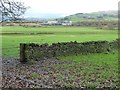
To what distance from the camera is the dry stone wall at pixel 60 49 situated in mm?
27234

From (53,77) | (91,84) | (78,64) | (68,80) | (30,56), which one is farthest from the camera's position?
(30,56)

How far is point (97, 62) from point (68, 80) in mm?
9176

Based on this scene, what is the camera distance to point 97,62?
87.8 feet

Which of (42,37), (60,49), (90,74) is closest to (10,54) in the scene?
(60,49)

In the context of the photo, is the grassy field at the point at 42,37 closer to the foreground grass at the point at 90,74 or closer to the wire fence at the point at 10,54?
the wire fence at the point at 10,54

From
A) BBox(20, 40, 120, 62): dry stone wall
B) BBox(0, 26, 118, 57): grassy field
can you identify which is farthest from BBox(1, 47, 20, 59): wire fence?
BBox(0, 26, 118, 57): grassy field

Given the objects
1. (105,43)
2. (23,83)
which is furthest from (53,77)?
(105,43)

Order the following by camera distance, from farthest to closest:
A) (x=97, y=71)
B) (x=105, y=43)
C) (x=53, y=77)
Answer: (x=105, y=43) < (x=97, y=71) < (x=53, y=77)

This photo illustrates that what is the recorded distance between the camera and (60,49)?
3116 cm

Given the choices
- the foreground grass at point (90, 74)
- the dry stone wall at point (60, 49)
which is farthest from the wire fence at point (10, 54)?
the foreground grass at point (90, 74)

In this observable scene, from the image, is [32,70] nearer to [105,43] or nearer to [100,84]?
[100,84]

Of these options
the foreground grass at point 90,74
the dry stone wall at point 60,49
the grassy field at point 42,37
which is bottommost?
the grassy field at point 42,37

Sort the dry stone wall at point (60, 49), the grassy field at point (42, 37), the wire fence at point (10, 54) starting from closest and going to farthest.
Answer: the dry stone wall at point (60, 49) < the wire fence at point (10, 54) < the grassy field at point (42, 37)

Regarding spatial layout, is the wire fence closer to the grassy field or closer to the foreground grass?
the grassy field
